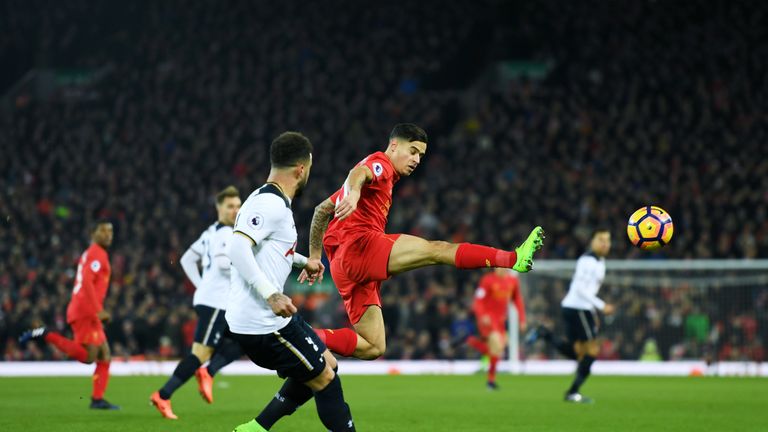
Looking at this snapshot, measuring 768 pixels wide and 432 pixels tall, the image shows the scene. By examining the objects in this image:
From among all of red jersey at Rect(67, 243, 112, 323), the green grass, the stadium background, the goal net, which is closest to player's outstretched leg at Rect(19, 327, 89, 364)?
red jersey at Rect(67, 243, 112, 323)

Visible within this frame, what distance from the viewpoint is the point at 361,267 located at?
8.27m

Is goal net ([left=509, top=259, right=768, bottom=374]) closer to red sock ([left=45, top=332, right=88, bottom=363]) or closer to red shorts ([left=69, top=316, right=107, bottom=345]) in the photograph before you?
red sock ([left=45, top=332, right=88, bottom=363])

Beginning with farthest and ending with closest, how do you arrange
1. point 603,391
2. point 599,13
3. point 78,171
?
point 599,13, point 78,171, point 603,391

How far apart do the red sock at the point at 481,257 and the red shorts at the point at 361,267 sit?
70cm

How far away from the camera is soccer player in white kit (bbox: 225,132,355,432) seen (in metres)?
6.12

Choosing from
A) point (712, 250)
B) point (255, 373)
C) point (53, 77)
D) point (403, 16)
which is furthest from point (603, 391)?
point (53, 77)

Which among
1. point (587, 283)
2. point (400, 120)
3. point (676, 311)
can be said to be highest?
point (400, 120)

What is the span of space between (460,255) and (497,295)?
9.82 meters

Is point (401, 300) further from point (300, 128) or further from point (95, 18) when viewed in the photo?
point (95, 18)

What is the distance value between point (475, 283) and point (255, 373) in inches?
215

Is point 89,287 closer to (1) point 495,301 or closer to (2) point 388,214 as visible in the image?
(1) point 495,301

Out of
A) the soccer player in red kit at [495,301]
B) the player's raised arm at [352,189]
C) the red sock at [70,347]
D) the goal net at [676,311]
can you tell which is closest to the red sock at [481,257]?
the player's raised arm at [352,189]

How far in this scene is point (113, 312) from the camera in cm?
2170

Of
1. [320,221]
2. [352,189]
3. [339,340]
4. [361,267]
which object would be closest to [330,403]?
[339,340]
